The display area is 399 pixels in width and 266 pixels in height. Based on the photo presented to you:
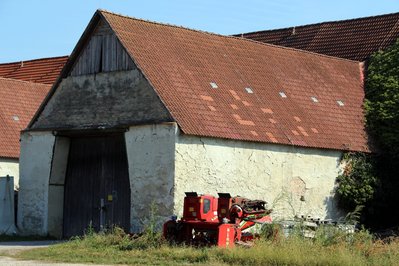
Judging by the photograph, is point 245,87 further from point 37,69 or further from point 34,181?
point 37,69

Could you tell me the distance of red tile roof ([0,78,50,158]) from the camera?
3431cm

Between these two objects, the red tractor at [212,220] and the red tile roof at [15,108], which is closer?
the red tractor at [212,220]

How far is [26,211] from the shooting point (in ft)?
94.2

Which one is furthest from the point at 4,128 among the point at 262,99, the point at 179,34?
the point at 262,99

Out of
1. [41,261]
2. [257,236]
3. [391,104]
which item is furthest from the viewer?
[391,104]

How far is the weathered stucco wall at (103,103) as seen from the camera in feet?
84.5

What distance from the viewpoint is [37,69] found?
4488 cm

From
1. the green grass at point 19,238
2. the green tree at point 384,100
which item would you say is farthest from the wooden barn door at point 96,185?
the green tree at point 384,100

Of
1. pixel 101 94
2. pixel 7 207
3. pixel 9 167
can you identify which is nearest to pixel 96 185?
pixel 101 94

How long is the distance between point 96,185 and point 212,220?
687 cm

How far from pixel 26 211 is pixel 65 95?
3955mm

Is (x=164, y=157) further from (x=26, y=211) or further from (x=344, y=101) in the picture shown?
(x=344, y=101)

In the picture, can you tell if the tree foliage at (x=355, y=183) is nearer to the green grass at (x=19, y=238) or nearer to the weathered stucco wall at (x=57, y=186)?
the weathered stucco wall at (x=57, y=186)

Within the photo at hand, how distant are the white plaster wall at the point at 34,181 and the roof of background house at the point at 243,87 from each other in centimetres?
245
